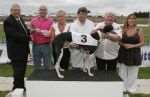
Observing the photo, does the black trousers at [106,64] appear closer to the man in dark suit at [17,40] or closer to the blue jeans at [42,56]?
the blue jeans at [42,56]

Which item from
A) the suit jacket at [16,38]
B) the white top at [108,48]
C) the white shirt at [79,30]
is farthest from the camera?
the suit jacket at [16,38]

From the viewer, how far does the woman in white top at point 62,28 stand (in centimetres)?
756

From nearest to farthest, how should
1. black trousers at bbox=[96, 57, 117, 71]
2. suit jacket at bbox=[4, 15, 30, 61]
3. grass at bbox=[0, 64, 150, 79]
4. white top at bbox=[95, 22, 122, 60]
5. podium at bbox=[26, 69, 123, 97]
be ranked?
1. podium at bbox=[26, 69, 123, 97]
2. white top at bbox=[95, 22, 122, 60]
3. black trousers at bbox=[96, 57, 117, 71]
4. suit jacket at bbox=[4, 15, 30, 61]
5. grass at bbox=[0, 64, 150, 79]

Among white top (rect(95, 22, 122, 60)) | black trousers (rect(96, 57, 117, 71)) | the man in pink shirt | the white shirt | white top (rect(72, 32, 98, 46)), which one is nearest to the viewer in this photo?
white top (rect(72, 32, 98, 46))

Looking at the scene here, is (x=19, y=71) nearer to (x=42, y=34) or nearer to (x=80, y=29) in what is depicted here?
(x=42, y=34)

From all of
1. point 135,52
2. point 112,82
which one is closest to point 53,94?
point 112,82

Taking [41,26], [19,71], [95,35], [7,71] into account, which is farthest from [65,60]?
[7,71]

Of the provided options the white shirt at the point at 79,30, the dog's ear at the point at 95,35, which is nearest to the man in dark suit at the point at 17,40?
the white shirt at the point at 79,30

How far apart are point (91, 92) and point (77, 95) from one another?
8.9 inches

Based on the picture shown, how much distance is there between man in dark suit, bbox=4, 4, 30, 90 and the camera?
801 centimetres

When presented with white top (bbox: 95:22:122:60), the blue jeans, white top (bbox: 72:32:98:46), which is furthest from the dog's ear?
the blue jeans

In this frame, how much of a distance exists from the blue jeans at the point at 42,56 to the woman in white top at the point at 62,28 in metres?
0.57

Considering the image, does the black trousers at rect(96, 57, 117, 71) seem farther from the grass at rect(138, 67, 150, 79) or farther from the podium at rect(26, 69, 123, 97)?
the grass at rect(138, 67, 150, 79)

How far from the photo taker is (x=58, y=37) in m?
7.11
